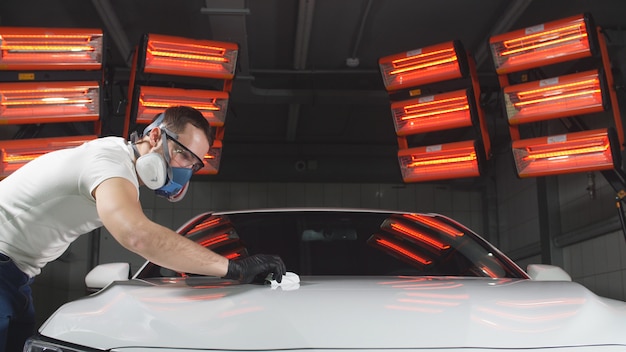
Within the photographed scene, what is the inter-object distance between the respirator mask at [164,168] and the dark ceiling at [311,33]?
3361mm

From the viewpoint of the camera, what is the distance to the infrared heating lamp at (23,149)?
200 inches

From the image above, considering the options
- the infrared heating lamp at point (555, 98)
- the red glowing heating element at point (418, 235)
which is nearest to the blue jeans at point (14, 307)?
the red glowing heating element at point (418, 235)

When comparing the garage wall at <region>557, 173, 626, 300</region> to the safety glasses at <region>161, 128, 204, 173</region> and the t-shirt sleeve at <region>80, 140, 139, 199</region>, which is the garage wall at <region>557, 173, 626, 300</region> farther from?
the t-shirt sleeve at <region>80, 140, 139, 199</region>

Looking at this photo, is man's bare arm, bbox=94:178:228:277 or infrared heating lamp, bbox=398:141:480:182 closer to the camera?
man's bare arm, bbox=94:178:228:277

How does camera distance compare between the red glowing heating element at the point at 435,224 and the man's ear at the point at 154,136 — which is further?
the red glowing heating element at the point at 435,224

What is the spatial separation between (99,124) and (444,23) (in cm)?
341

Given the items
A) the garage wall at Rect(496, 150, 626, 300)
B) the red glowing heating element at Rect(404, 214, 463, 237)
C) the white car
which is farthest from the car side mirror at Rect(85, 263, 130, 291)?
the garage wall at Rect(496, 150, 626, 300)

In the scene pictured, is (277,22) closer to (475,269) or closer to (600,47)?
(600,47)

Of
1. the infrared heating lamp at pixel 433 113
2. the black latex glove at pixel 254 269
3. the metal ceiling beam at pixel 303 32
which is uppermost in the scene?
the metal ceiling beam at pixel 303 32

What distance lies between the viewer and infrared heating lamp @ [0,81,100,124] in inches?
203

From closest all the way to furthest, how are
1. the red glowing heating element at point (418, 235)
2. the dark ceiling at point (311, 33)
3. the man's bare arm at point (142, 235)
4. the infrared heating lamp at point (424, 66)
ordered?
the man's bare arm at point (142, 235)
the red glowing heating element at point (418, 235)
the infrared heating lamp at point (424, 66)
the dark ceiling at point (311, 33)

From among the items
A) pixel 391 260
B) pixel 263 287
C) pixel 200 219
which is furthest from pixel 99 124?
pixel 263 287

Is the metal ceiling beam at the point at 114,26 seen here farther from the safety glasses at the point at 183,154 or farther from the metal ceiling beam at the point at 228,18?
the safety glasses at the point at 183,154

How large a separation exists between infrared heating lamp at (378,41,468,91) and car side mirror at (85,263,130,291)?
3.86m
